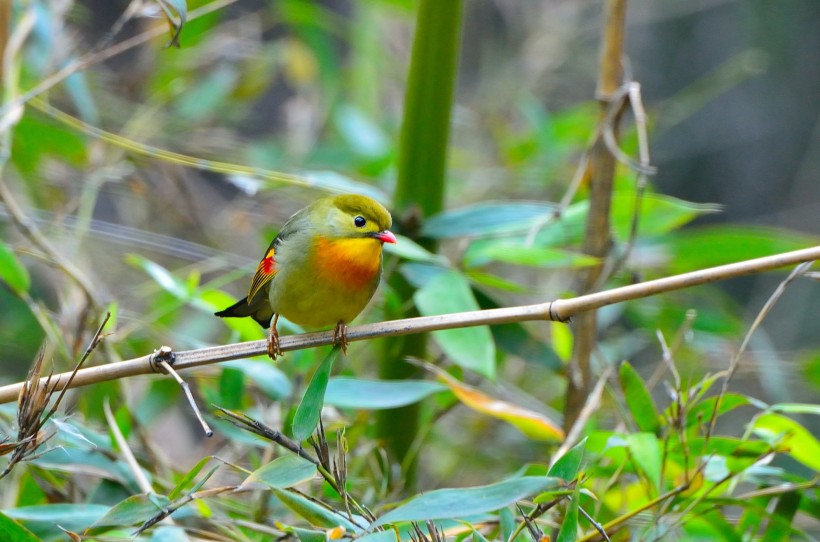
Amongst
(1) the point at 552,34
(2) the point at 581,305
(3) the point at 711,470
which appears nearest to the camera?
(2) the point at 581,305

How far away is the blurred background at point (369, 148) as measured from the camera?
326 cm

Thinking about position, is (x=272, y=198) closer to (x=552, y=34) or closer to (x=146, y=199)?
(x=146, y=199)

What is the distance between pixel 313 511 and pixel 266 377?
810 millimetres

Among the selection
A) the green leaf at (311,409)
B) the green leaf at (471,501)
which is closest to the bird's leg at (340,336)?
the green leaf at (311,409)

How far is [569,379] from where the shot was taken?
8.29ft

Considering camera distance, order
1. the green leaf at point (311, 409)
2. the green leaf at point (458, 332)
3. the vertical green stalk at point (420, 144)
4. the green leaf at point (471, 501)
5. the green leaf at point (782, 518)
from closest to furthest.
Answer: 1. the green leaf at point (471, 501)
2. the green leaf at point (311, 409)
3. the green leaf at point (782, 518)
4. the green leaf at point (458, 332)
5. the vertical green stalk at point (420, 144)

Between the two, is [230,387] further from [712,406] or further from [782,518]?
[782,518]

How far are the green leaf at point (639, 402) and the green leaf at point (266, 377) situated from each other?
0.95 meters

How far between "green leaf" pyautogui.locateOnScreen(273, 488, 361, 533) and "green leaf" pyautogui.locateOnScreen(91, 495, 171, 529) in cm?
24

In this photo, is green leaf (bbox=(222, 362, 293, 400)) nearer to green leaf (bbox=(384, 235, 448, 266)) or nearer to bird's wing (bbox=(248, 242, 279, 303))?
bird's wing (bbox=(248, 242, 279, 303))

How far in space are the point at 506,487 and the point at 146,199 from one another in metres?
3.73

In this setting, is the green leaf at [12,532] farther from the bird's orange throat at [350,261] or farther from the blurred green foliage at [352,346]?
the bird's orange throat at [350,261]

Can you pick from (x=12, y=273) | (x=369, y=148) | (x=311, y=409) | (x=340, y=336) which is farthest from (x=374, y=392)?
(x=369, y=148)

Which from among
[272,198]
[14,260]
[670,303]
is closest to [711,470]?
[670,303]
